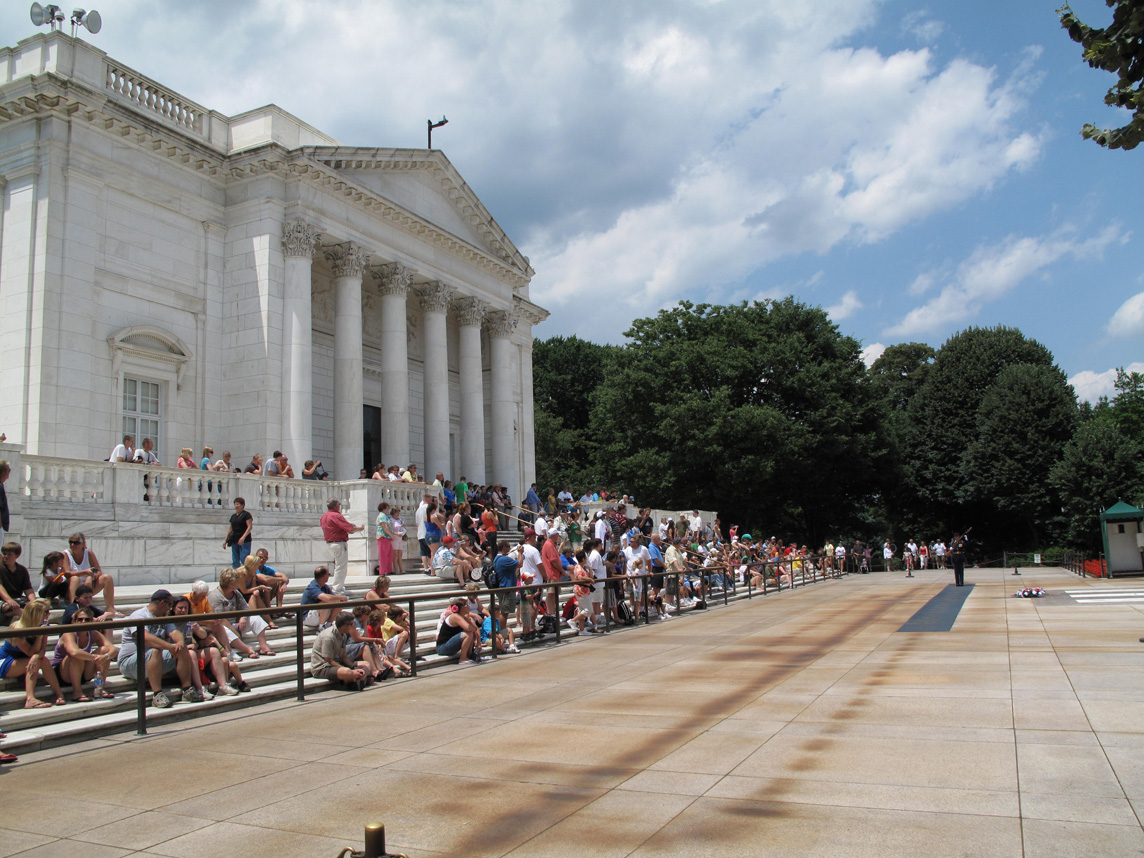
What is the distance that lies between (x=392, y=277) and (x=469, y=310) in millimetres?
5218

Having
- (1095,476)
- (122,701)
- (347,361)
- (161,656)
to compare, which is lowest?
(122,701)

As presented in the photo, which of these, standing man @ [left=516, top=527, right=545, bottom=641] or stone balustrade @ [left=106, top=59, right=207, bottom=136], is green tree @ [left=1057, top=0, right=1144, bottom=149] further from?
stone balustrade @ [left=106, top=59, right=207, bottom=136]

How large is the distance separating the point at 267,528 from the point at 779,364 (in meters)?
37.8

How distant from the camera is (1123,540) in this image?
33000 millimetres

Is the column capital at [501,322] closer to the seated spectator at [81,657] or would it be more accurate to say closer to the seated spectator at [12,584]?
the seated spectator at [12,584]

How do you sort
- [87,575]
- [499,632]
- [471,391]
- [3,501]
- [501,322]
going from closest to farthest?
[87,575] < [3,501] < [499,632] < [471,391] < [501,322]

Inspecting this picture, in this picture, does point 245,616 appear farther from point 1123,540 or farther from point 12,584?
point 1123,540

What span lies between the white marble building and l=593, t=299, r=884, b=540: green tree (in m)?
17.3

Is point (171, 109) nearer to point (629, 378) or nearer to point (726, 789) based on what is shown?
point (726, 789)

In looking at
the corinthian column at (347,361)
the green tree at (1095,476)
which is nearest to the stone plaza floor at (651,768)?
the corinthian column at (347,361)

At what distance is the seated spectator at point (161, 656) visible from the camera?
9453 mm

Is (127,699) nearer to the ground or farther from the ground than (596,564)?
nearer to the ground

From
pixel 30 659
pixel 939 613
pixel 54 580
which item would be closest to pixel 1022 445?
pixel 939 613

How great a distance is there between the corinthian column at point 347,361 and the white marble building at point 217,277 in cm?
7
